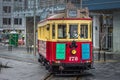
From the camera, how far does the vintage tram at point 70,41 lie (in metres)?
21.2

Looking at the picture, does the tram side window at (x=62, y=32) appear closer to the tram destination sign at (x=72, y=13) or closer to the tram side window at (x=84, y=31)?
the tram destination sign at (x=72, y=13)

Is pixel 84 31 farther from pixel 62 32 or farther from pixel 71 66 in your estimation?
pixel 71 66

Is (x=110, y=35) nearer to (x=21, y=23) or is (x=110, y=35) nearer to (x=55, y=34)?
(x=55, y=34)

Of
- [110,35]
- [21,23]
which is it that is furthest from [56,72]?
[21,23]

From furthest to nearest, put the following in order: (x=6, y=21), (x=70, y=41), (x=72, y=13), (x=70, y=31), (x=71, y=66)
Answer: (x=6, y=21) → (x=72, y=13) → (x=70, y=31) → (x=70, y=41) → (x=71, y=66)

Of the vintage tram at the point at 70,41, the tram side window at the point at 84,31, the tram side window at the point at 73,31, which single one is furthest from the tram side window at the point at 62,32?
the tram side window at the point at 84,31

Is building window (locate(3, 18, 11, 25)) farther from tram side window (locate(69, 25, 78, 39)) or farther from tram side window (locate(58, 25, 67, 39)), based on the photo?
tram side window (locate(69, 25, 78, 39))

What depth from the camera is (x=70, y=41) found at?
2123 cm

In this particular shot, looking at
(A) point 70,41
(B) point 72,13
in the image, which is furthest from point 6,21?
(A) point 70,41

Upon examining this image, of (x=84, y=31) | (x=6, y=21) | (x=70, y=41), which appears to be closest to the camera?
(x=70, y=41)

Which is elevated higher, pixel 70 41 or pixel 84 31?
pixel 84 31

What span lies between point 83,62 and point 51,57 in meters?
1.60

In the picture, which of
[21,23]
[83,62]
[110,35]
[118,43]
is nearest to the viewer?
[83,62]

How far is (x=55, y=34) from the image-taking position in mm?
21375
